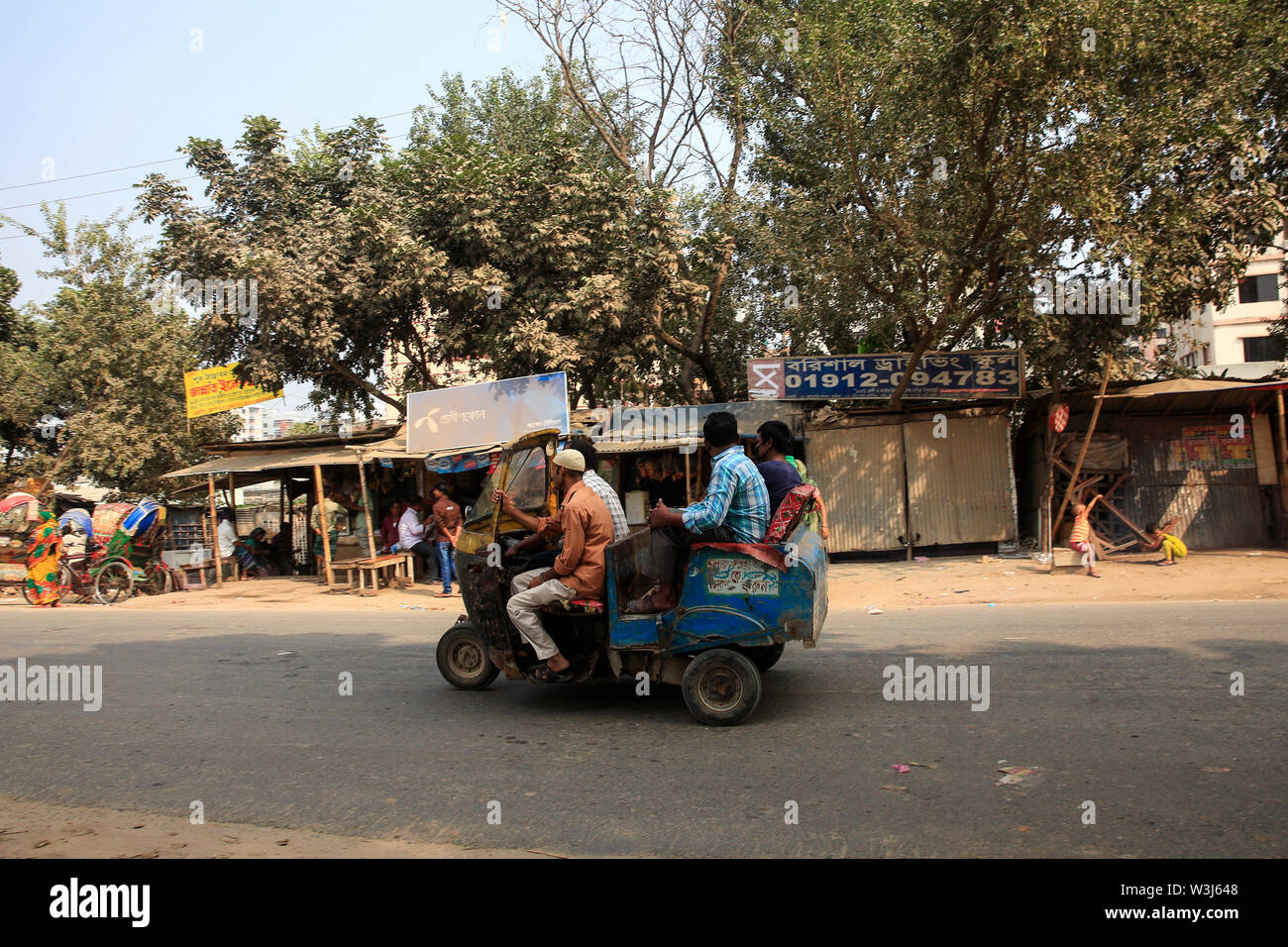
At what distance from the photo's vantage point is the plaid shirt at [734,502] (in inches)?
220

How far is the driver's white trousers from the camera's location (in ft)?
19.4

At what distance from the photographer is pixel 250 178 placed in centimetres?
1992

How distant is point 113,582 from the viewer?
16.7m

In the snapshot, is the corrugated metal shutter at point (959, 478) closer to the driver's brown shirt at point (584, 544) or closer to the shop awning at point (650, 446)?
the shop awning at point (650, 446)

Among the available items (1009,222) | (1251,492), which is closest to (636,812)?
(1009,222)

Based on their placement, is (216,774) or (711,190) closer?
(216,774)

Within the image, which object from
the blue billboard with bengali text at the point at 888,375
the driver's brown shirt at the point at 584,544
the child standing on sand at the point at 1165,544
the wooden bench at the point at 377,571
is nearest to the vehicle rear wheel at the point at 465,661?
the driver's brown shirt at the point at 584,544

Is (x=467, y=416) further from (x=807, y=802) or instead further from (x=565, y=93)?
(x=807, y=802)

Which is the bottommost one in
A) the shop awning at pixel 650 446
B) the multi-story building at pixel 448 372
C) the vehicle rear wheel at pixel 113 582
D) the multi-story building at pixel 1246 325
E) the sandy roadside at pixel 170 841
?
the sandy roadside at pixel 170 841

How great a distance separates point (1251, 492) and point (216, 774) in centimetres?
1622

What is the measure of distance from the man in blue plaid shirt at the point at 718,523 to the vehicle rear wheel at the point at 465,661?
1.68 metres

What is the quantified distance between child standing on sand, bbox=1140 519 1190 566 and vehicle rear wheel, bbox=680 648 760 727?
10877 millimetres

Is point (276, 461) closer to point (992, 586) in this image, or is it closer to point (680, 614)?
point (992, 586)

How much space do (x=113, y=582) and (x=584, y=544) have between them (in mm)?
14525
